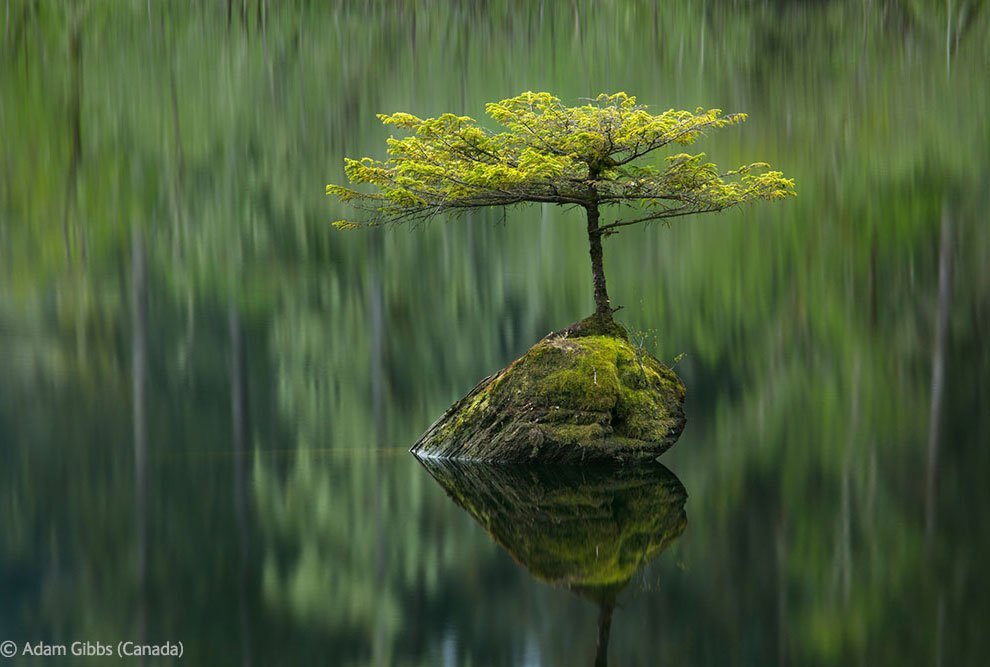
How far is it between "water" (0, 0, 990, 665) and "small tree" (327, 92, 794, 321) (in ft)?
12.3

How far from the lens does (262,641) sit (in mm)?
6418

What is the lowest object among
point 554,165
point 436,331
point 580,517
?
point 580,517

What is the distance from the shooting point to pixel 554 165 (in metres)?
14.3

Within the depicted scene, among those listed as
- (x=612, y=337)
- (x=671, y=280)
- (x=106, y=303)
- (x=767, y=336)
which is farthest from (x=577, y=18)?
(x=612, y=337)

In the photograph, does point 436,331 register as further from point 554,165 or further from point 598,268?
point 554,165

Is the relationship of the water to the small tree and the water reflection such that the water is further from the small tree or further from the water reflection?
the small tree

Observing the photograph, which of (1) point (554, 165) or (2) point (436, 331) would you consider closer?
(1) point (554, 165)

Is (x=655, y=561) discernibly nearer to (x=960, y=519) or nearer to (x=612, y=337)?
(x=960, y=519)

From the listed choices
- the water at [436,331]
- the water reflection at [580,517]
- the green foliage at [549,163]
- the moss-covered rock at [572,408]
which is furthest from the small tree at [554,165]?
the water at [436,331]

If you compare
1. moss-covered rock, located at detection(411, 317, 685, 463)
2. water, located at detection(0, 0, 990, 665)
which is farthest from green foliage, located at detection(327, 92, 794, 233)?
water, located at detection(0, 0, 990, 665)

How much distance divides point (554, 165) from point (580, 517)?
5.88m

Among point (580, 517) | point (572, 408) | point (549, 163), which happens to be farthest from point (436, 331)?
point (580, 517)

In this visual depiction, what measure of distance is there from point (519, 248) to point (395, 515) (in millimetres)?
21883

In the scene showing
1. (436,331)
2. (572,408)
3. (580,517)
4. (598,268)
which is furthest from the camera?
(436,331)
